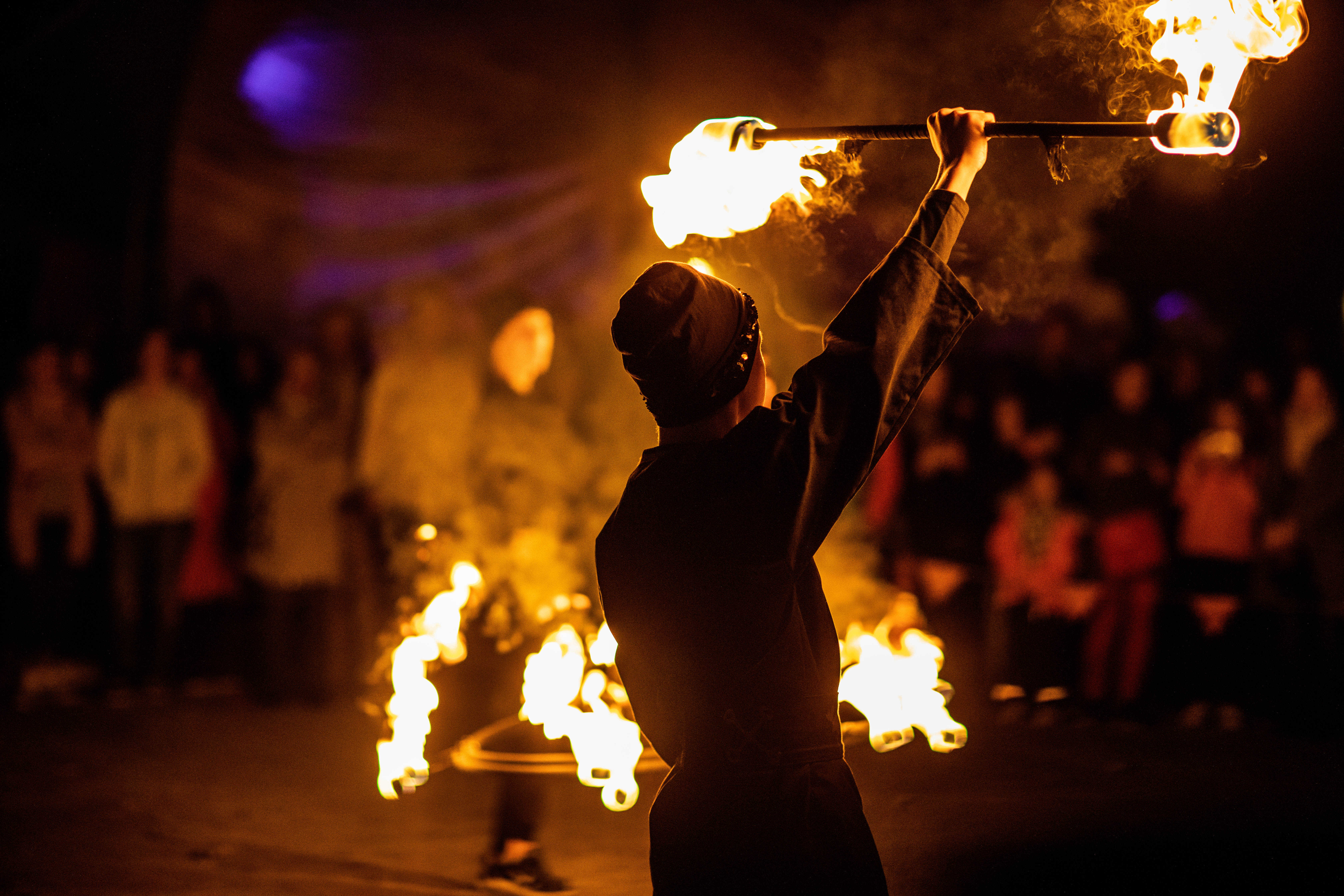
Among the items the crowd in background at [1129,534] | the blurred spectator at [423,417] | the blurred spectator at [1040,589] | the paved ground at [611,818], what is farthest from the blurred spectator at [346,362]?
the blurred spectator at [1040,589]

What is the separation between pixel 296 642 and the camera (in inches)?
313

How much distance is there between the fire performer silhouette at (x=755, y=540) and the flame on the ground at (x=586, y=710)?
159 cm

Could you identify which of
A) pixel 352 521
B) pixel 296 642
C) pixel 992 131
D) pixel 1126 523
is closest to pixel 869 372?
pixel 992 131

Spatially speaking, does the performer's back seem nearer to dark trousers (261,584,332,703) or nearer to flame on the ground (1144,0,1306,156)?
flame on the ground (1144,0,1306,156)

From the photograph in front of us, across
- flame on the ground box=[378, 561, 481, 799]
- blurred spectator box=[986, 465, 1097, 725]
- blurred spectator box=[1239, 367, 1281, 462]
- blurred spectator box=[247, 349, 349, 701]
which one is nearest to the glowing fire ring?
flame on the ground box=[378, 561, 481, 799]

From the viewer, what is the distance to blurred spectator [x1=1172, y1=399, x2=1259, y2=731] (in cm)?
667

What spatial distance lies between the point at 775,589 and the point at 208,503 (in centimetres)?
683

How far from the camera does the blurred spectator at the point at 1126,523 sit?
6.68 metres

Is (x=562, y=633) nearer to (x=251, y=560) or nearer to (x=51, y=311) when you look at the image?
(x=251, y=560)

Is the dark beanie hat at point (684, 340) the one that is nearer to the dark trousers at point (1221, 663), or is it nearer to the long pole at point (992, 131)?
the long pole at point (992, 131)

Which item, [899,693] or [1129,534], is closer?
[899,693]

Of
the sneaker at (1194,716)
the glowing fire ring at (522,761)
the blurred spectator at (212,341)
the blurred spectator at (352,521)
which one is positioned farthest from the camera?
the blurred spectator at (212,341)

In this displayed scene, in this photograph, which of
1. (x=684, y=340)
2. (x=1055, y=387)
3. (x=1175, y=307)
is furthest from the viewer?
(x=1175, y=307)

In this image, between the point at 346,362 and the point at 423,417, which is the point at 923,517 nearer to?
the point at 423,417
